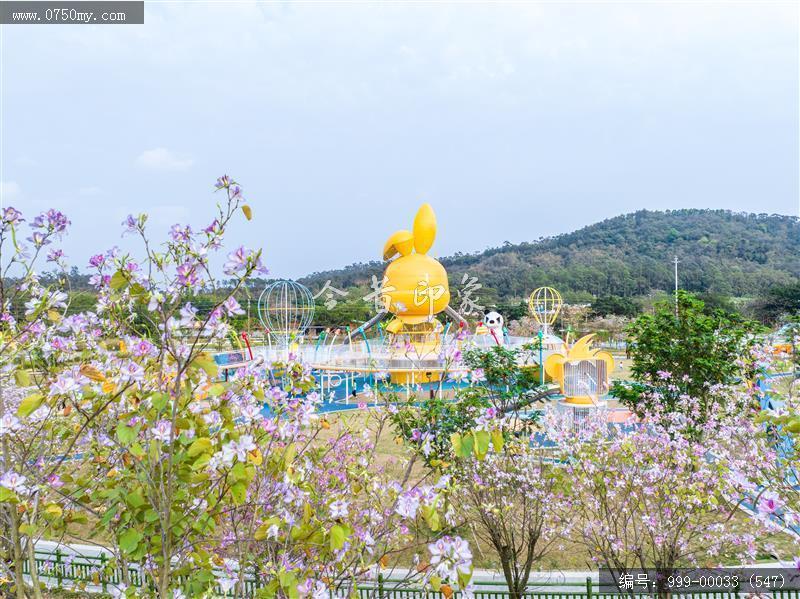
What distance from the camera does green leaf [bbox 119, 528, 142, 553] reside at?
196 cm

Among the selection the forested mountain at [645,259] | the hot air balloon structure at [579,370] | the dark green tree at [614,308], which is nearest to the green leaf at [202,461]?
the hot air balloon structure at [579,370]

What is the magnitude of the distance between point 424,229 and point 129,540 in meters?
18.8

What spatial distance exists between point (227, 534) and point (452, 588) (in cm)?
162

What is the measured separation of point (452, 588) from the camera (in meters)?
2.04

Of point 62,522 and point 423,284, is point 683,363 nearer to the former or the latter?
point 62,522

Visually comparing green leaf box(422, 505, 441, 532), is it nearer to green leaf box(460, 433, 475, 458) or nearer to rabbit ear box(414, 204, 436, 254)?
green leaf box(460, 433, 475, 458)

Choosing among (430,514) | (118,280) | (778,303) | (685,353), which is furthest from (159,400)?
(778,303)

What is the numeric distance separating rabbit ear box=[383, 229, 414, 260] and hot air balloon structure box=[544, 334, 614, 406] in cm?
773

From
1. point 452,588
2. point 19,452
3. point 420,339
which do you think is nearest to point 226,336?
point 452,588

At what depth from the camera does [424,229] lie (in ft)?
66.8

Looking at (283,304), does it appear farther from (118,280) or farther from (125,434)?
(125,434)

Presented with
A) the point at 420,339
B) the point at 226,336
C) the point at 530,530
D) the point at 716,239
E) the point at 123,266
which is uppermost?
the point at 716,239

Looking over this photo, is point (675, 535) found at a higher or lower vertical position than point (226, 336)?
lower

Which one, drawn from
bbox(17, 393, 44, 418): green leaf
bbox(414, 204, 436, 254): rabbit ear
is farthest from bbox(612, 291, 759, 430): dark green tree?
bbox(414, 204, 436, 254): rabbit ear
